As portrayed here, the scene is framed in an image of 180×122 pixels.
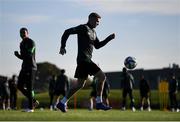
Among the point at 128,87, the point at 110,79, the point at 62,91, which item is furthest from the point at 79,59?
the point at 110,79

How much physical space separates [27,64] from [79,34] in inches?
158

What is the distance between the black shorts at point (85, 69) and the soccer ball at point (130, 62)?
3.54 m

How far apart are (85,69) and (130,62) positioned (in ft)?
12.5

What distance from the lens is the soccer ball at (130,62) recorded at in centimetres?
1545

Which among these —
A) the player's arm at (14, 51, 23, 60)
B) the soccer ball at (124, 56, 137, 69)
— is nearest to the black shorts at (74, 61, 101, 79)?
the soccer ball at (124, 56, 137, 69)

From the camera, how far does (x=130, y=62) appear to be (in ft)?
51.1

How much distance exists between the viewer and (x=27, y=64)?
15.7 m

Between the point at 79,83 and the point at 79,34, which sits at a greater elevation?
the point at 79,34

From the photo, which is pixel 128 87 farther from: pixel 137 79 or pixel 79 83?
pixel 137 79

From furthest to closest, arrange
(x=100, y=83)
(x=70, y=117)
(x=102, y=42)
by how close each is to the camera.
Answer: (x=70, y=117) → (x=102, y=42) → (x=100, y=83)

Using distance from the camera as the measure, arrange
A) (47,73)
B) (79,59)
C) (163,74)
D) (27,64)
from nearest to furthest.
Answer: (79,59), (27,64), (163,74), (47,73)

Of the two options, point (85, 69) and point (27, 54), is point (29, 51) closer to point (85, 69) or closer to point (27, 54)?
point (27, 54)

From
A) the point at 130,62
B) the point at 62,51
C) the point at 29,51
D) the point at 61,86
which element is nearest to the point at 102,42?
the point at 62,51

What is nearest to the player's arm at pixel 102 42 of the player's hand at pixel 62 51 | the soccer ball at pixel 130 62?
the player's hand at pixel 62 51
